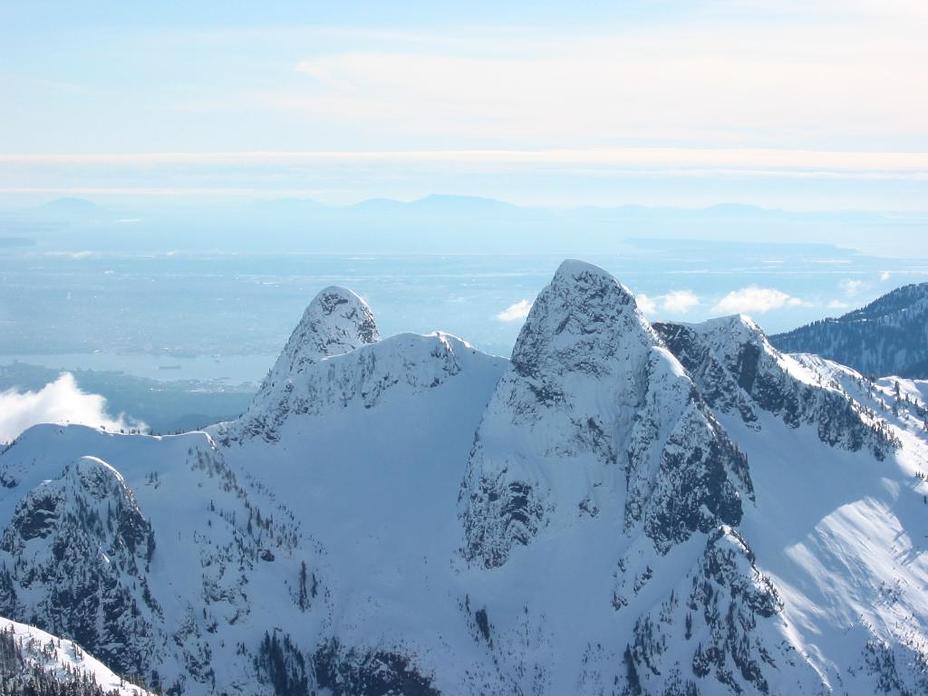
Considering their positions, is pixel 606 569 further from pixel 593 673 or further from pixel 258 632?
pixel 258 632

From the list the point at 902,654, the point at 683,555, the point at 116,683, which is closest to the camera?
the point at 116,683

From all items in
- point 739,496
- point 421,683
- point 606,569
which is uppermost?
point 739,496

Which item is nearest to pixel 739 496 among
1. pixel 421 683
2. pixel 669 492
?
pixel 669 492

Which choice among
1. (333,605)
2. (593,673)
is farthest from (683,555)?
(333,605)

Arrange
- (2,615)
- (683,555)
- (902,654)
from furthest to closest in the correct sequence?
(683,555), (902,654), (2,615)

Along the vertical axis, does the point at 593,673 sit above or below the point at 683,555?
below

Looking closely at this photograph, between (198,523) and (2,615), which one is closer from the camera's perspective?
(2,615)

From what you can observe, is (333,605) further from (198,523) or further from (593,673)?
(593,673)
